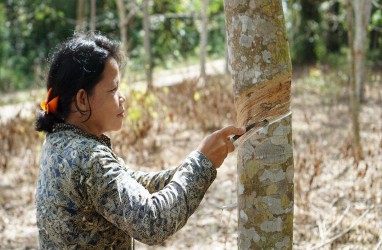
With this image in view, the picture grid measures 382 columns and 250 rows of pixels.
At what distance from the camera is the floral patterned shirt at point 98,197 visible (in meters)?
1.34

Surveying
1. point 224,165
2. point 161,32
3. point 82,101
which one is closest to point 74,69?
point 82,101

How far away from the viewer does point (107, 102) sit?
4.99ft

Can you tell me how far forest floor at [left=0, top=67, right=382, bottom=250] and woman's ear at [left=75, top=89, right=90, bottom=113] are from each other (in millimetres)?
584

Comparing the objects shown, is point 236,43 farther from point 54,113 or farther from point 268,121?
point 54,113

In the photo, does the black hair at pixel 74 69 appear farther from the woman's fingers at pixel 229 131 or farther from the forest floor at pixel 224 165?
the forest floor at pixel 224 165

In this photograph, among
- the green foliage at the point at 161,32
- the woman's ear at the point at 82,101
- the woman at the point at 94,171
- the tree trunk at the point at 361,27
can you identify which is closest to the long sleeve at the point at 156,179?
the woman at the point at 94,171

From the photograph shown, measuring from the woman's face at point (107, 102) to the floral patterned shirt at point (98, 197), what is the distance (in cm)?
5

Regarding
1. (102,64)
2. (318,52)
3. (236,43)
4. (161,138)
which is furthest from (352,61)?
(318,52)

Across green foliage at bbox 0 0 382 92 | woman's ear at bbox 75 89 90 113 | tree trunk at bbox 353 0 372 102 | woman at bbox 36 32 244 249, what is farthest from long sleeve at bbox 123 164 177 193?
green foliage at bbox 0 0 382 92

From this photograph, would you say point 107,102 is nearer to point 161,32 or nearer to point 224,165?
point 224,165

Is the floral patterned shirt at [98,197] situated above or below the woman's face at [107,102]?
below

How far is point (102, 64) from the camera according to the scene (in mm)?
1501

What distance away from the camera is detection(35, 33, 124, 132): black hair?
58.2 inches

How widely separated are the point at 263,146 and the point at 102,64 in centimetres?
58
